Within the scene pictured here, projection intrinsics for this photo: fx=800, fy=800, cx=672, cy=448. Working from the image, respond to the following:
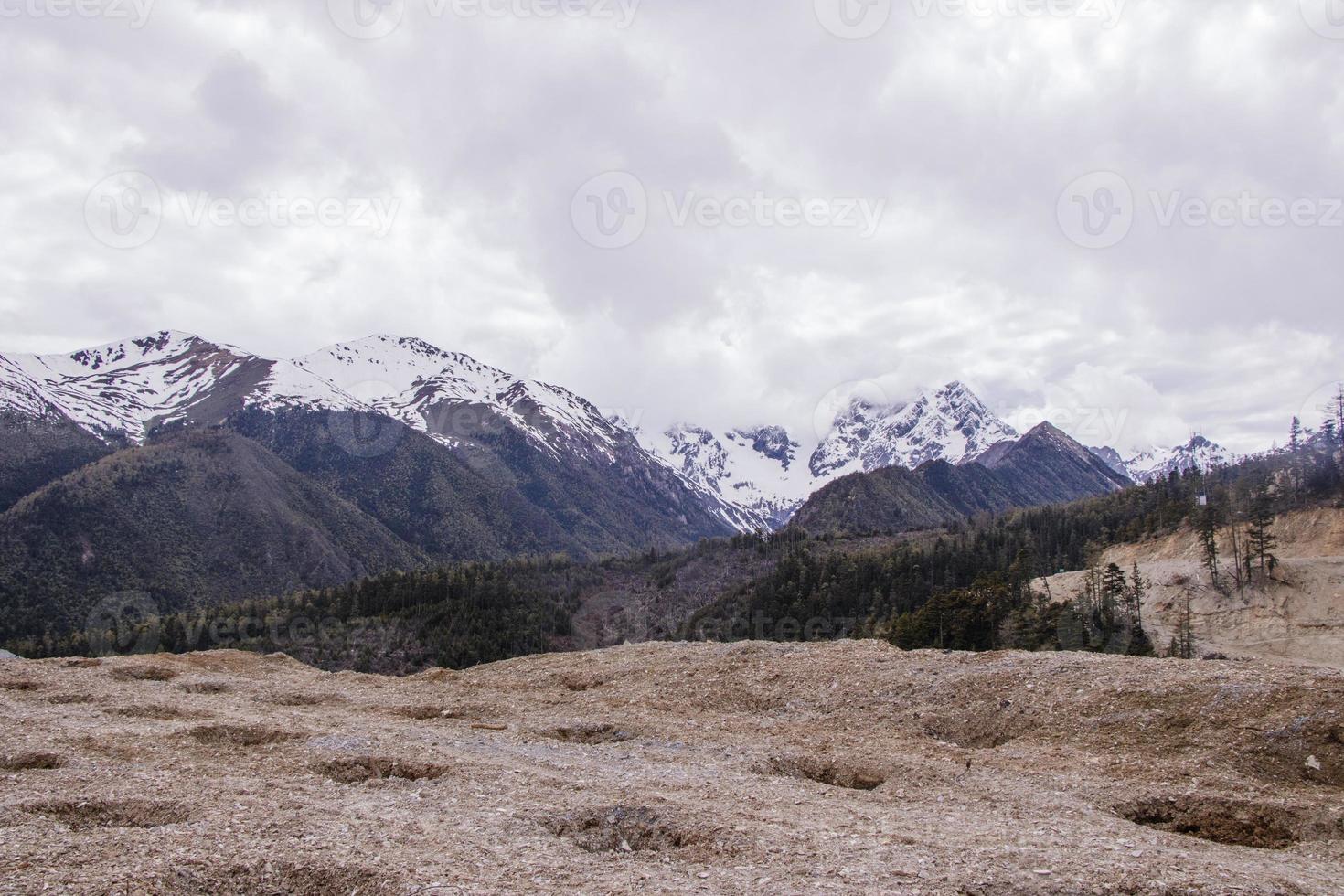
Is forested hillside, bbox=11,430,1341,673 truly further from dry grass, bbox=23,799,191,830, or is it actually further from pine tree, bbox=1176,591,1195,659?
dry grass, bbox=23,799,191,830

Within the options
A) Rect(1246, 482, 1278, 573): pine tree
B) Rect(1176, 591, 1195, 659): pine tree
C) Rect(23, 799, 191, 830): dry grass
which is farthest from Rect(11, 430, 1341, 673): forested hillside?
Rect(23, 799, 191, 830): dry grass

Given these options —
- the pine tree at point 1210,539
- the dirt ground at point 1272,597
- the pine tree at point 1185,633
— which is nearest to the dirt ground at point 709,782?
the pine tree at point 1185,633

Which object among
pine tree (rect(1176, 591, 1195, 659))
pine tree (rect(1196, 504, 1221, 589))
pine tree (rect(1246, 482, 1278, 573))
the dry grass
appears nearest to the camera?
the dry grass

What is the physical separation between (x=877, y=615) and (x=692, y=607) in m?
64.7

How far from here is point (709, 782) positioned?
14328mm

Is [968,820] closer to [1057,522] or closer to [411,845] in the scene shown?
[411,845]

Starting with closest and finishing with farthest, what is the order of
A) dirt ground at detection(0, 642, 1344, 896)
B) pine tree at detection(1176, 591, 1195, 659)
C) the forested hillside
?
dirt ground at detection(0, 642, 1344, 896), pine tree at detection(1176, 591, 1195, 659), the forested hillside

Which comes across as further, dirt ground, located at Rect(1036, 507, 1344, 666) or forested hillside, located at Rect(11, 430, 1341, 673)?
forested hillside, located at Rect(11, 430, 1341, 673)

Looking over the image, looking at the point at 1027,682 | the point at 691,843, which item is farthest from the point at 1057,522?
the point at 691,843

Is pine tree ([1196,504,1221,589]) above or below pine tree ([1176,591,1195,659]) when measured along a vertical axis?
above

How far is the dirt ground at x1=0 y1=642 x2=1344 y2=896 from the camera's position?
9.96 m

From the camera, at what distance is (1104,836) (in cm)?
1126

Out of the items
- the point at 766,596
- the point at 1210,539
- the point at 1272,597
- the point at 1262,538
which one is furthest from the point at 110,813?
the point at 766,596

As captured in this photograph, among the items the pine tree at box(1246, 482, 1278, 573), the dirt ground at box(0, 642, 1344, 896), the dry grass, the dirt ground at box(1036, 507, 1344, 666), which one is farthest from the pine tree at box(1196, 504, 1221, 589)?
the dry grass
